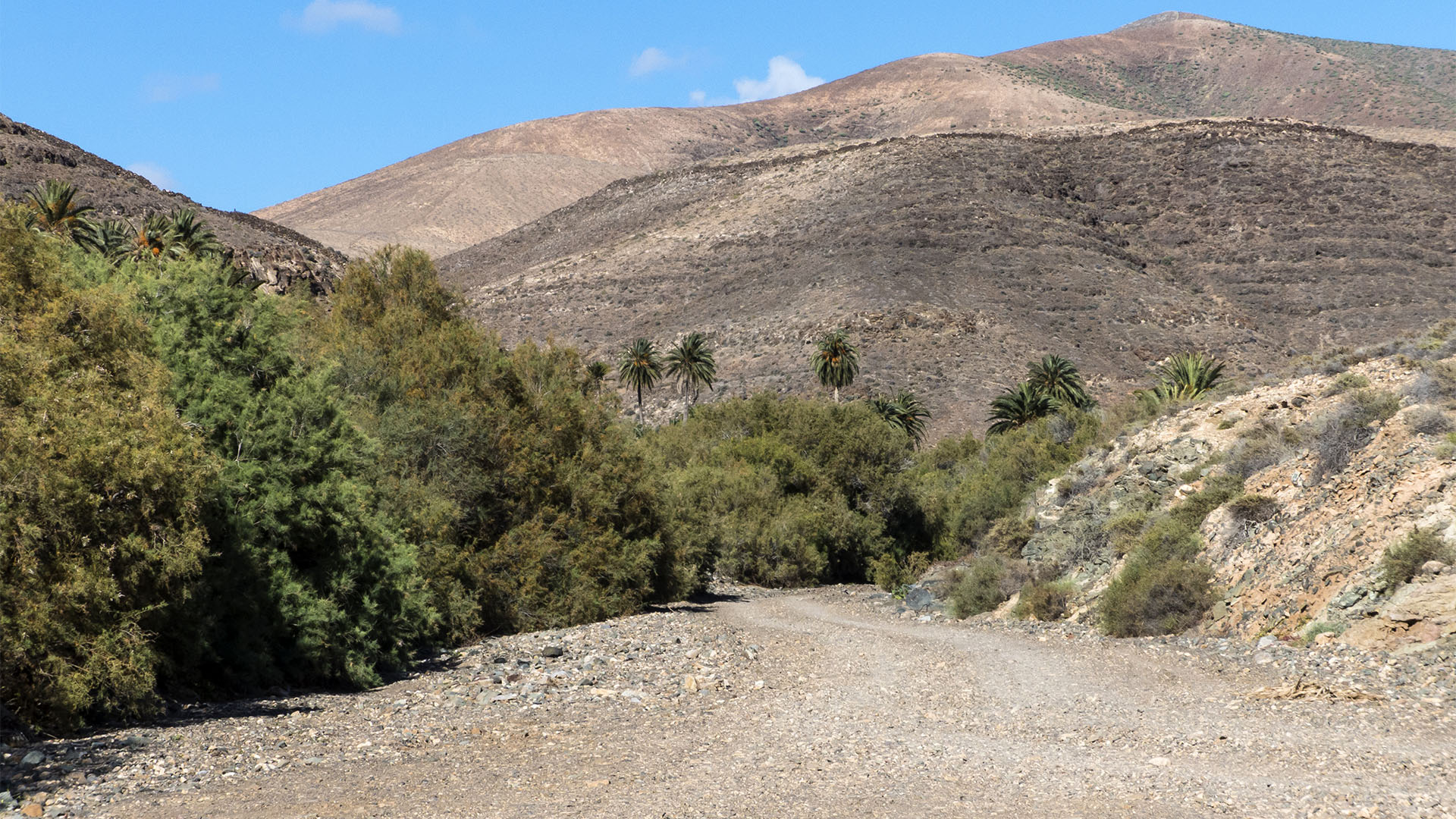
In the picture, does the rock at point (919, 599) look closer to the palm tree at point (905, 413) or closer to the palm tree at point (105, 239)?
the palm tree at point (105, 239)

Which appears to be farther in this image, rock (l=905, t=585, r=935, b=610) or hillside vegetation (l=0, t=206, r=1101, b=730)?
rock (l=905, t=585, r=935, b=610)

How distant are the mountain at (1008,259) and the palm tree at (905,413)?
3.58 m

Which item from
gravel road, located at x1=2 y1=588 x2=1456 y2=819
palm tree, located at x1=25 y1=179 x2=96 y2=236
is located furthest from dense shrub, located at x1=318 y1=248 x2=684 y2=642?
palm tree, located at x1=25 y1=179 x2=96 y2=236

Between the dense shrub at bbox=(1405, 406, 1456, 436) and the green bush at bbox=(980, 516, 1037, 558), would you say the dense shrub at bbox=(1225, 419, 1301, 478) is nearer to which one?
the dense shrub at bbox=(1405, 406, 1456, 436)

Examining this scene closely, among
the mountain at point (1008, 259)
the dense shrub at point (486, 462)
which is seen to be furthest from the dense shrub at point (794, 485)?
the mountain at point (1008, 259)

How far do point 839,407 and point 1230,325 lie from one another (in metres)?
40.2

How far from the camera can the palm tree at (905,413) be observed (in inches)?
2133

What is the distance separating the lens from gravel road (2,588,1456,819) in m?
A: 9.31

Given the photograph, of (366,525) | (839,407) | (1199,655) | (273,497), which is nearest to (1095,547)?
(1199,655)

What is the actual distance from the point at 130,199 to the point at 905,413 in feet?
131

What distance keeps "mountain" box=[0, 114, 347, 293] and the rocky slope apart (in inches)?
1328

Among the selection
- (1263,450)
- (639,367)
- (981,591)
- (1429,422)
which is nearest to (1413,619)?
(1429,422)

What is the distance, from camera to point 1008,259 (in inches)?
3167

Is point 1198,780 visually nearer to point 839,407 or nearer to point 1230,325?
point 839,407
